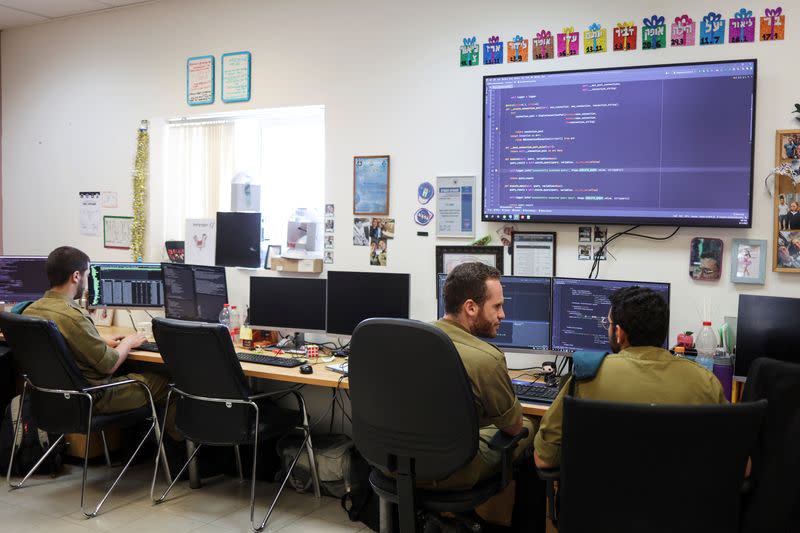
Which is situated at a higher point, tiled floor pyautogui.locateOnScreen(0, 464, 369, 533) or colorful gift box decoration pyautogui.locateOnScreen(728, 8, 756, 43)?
colorful gift box decoration pyautogui.locateOnScreen(728, 8, 756, 43)

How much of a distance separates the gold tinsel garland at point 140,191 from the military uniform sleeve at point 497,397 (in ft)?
10.9

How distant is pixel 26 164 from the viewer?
5555 mm

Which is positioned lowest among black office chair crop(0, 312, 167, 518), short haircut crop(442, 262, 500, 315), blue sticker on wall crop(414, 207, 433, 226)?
black office chair crop(0, 312, 167, 518)

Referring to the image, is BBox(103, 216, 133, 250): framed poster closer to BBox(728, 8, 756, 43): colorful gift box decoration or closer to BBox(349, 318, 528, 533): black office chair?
BBox(349, 318, 528, 533): black office chair

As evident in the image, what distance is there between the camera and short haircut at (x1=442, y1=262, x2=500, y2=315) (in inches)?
99.1

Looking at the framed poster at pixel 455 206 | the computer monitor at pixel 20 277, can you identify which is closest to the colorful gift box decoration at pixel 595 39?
the framed poster at pixel 455 206

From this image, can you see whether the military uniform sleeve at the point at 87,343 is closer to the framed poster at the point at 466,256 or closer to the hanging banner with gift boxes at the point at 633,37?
the framed poster at the point at 466,256

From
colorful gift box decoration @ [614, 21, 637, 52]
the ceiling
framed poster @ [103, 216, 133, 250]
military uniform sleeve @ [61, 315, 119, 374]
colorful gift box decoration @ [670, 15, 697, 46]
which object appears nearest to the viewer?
colorful gift box decoration @ [670, 15, 697, 46]

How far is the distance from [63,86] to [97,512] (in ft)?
10.9

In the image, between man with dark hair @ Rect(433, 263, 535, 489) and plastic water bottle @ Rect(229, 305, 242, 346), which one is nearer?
man with dark hair @ Rect(433, 263, 535, 489)

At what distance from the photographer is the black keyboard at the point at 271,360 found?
362 centimetres

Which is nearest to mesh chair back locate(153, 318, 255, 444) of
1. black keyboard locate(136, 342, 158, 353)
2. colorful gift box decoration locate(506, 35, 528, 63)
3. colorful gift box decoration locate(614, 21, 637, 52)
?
black keyboard locate(136, 342, 158, 353)

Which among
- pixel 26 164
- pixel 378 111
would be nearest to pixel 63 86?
pixel 26 164

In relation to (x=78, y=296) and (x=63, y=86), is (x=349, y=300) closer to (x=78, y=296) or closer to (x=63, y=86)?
(x=78, y=296)
